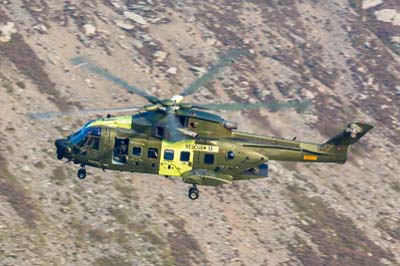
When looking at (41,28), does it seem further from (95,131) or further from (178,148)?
(178,148)

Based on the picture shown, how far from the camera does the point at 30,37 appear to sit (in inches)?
2448

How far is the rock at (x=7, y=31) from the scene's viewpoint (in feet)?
202

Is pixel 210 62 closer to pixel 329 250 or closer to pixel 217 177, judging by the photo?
pixel 329 250

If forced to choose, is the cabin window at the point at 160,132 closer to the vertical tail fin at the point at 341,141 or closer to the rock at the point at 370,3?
the vertical tail fin at the point at 341,141

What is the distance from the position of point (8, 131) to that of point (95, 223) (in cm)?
978

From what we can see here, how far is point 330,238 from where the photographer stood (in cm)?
5569

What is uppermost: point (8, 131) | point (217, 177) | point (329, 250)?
point (217, 177)

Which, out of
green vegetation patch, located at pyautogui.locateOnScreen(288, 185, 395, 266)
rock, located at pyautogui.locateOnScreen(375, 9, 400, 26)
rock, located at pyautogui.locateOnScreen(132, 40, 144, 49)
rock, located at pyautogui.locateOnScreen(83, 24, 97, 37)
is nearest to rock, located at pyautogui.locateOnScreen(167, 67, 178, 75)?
rock, located at pyautogui.locateOnScreen(132, 40, 144, 49)

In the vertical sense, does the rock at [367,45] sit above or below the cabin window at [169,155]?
above

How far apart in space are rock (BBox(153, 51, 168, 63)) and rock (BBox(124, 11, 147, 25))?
377 centimetres

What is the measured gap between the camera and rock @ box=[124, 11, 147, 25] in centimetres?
6719

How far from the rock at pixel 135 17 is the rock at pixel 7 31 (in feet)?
32.6

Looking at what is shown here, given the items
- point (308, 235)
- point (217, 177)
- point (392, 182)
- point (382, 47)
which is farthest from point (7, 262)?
point (382, 47)

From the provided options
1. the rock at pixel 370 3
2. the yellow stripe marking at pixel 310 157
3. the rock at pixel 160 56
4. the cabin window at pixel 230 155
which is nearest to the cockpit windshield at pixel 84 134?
the cabin window at pixel 230 155
